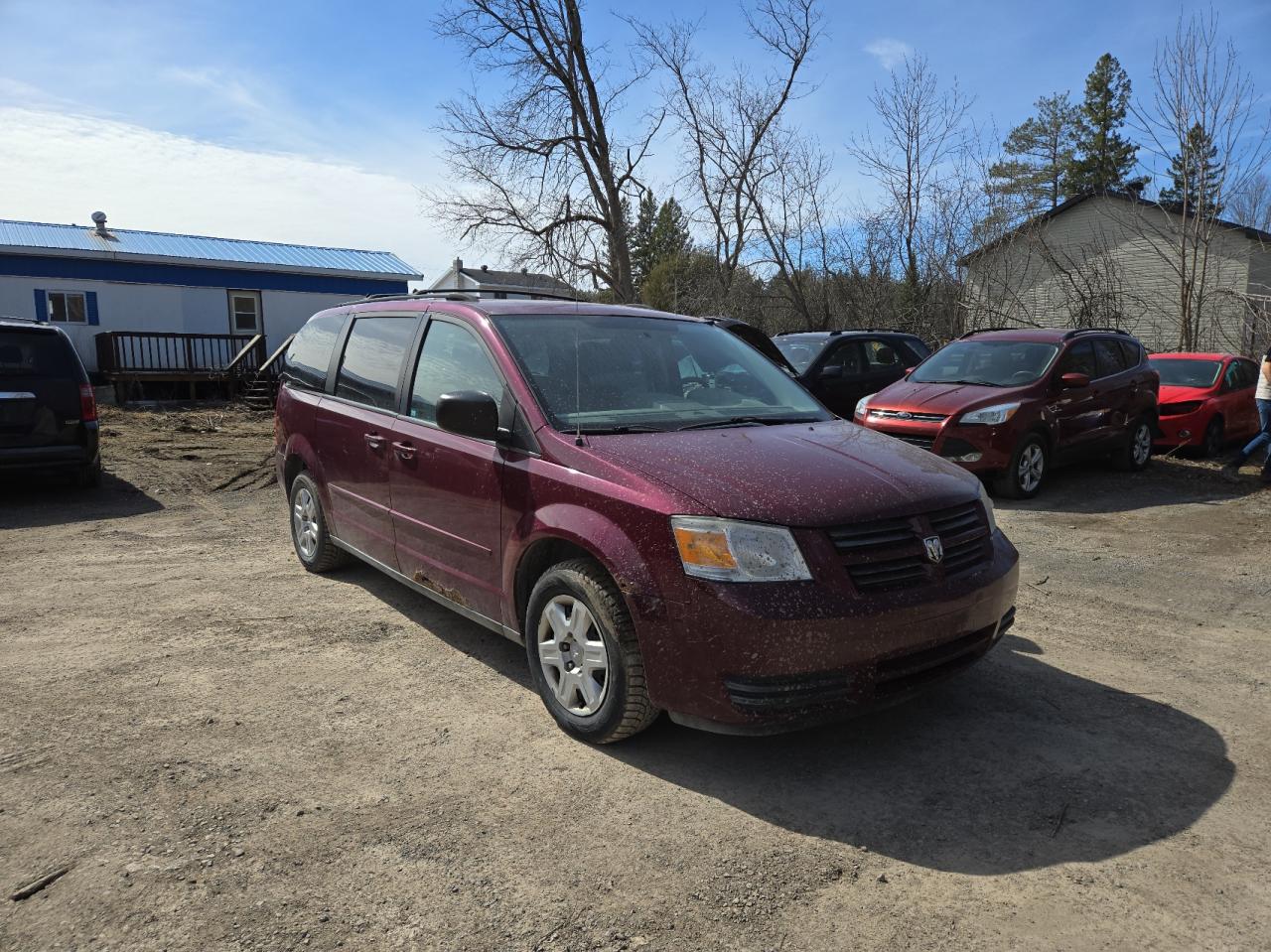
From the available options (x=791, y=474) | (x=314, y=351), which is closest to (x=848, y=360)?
(x=314, y=351)

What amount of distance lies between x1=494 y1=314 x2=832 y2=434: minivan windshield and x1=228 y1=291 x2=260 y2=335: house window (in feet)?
81.6

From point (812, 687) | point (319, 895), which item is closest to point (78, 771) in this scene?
point (319, 895)

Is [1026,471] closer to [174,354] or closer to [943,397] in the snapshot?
[943,397]

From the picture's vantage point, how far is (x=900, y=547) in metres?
3.20

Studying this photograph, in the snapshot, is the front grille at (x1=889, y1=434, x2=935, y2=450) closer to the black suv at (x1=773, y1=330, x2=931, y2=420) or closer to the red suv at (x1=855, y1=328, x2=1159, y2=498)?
the red suv at (x1=855, y1=328, x2=1159, y2=498)

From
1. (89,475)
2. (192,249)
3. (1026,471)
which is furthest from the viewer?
(192,249)

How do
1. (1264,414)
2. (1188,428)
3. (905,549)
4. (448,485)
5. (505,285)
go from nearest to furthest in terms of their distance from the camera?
(905,549) < (448,485) < (1264,414) < (1188,428) < (505,285)

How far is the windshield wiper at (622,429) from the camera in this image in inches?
144

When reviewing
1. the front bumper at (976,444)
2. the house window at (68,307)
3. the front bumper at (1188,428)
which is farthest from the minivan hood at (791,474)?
the house window at (68,307)

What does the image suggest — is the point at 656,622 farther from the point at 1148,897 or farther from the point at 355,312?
the point at 355,312

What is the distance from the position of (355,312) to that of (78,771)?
10.2 feet

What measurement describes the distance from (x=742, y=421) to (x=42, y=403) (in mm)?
7511

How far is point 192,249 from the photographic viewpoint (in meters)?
26.3

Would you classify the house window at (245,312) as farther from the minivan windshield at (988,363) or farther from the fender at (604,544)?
the fender at (604,544)
